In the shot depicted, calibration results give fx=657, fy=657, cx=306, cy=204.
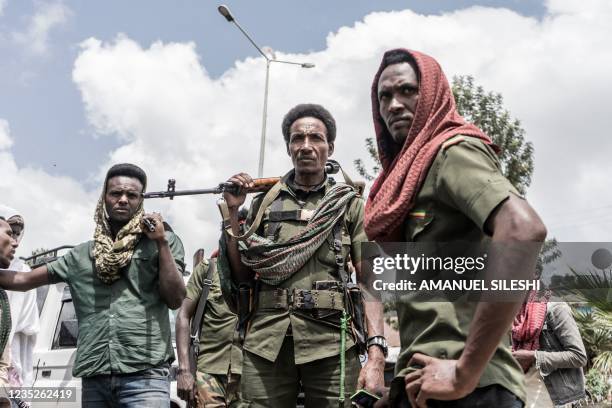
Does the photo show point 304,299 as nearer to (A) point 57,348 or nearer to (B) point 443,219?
(B) point 443,219

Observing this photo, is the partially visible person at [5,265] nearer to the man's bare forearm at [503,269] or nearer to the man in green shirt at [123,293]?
the man in green shirt at [123,293]

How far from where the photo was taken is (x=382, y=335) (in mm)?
3301

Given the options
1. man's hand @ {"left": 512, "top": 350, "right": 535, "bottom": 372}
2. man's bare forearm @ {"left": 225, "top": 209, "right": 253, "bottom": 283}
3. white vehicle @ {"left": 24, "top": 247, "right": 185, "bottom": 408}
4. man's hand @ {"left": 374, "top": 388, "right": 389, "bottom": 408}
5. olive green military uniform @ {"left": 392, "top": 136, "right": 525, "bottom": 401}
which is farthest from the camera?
white vehicle @ {"left": 24, "top": 247, "right": 185, "bottom": 408}

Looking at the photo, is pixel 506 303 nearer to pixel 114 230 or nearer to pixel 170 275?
pixel 170 275

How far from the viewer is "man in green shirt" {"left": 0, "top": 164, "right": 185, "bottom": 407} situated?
3717mm

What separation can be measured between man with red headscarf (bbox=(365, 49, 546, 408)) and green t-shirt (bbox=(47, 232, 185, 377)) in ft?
6.93

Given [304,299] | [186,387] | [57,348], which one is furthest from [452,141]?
[57,348]

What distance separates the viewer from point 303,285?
3.47m

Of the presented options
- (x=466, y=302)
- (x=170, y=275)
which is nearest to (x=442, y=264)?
(x=466, y=302)

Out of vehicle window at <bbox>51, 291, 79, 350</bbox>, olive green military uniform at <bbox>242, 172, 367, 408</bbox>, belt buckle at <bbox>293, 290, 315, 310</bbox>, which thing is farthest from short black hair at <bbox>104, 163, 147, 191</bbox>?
vehicle window at <bbox>51, 291, 79, 350</bbox>

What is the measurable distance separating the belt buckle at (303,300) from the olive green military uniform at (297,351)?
0.03 meters

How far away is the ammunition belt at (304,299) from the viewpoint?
11.2ft

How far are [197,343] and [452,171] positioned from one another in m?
4.22

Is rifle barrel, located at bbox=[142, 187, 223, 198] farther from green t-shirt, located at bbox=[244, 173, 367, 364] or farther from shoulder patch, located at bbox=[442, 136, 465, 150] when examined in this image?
shoulder patch, located at bbox=[442, 136, 465, 150]
